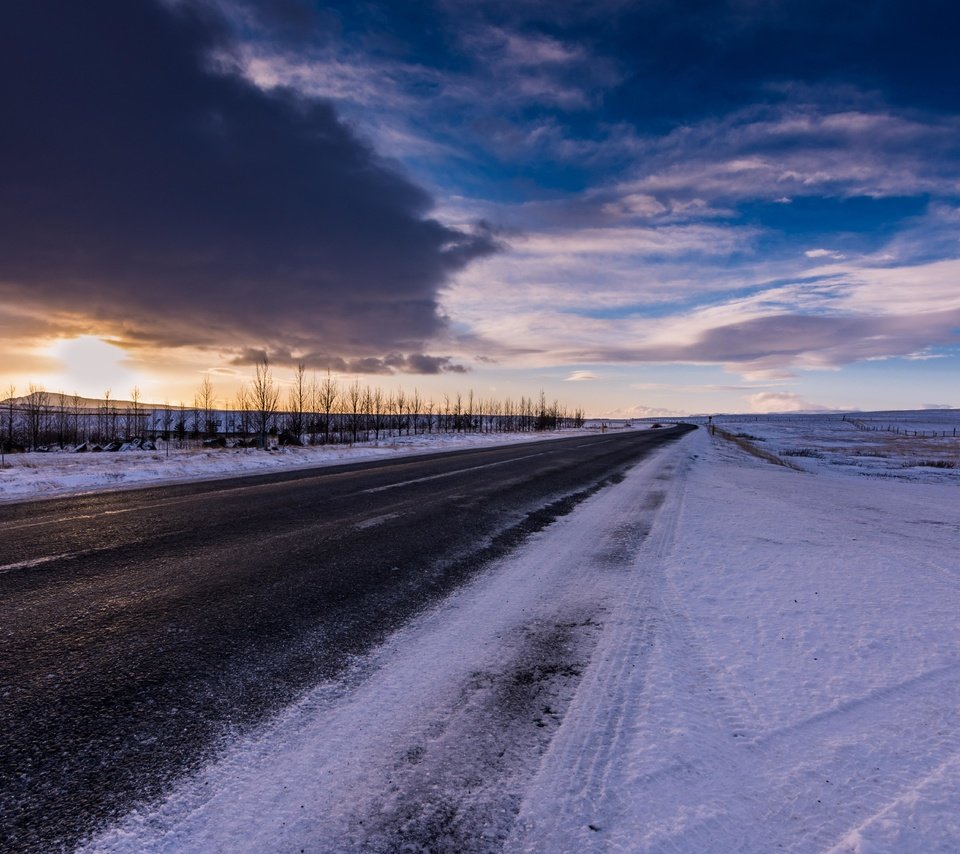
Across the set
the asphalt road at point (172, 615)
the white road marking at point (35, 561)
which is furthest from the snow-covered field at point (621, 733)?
the white road marking at point (35, 561)

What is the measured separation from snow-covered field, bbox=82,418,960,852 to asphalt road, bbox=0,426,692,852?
261 mm

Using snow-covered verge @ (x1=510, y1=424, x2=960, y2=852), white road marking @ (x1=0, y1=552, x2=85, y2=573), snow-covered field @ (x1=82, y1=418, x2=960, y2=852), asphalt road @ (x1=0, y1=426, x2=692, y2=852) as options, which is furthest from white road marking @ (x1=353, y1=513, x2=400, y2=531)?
snow-covered verge @ (x1=510, y1=424, x2=960, y2=852)

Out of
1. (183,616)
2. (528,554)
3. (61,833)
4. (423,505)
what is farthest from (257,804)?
(423,505)

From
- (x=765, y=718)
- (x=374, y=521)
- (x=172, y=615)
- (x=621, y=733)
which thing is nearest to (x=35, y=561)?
(x=172, y=615)

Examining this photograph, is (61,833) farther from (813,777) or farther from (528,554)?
(528,554)

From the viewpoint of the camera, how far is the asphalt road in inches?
83.0

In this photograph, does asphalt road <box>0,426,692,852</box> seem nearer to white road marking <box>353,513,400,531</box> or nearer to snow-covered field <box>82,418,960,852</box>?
white road marking <box>353,513,400,531</box>

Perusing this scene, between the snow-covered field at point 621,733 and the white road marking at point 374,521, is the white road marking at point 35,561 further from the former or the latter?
the snow-covered field at point 621,733

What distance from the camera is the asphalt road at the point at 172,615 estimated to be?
211cm

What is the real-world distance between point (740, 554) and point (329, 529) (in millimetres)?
5146

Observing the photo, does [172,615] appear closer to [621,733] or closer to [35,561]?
[35,561]

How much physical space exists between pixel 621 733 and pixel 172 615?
3.26 meters

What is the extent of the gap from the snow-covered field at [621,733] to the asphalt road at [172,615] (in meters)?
0.26

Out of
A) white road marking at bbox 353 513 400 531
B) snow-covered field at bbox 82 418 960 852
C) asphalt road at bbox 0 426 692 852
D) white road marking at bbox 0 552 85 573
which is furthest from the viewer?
white road marking at bbox 353 513 400 531
